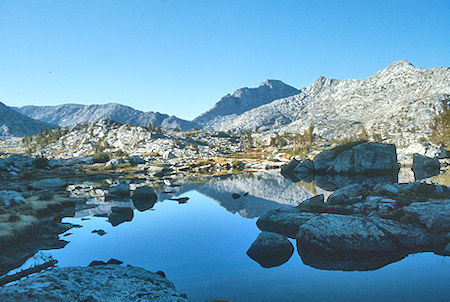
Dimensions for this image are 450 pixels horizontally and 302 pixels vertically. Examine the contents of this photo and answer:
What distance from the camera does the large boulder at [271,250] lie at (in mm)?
17156

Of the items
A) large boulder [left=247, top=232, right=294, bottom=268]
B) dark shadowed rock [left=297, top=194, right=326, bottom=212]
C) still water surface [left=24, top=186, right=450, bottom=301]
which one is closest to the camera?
still water surface [left=24, top=186, right=450, bottom=301]

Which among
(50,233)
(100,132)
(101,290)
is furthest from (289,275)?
(100,132)

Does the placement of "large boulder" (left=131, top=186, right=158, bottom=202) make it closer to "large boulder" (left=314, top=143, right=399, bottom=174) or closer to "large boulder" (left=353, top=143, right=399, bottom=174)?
"large boulder" (left=314, top=143, right=399, bottom=174)

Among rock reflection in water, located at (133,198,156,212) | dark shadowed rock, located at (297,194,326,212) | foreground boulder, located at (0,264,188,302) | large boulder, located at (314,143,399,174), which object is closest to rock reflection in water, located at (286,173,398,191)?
large boulder, located at (314,143,399,174)

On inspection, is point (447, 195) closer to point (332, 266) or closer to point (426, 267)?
point (426, 267)

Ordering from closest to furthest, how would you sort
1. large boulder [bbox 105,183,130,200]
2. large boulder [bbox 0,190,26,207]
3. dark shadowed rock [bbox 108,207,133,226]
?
large boulder [bbox 0,190,26,207] → dark shadowed rock [bbox 108,207,133,226] → large boulder [bbox 105,183,130,200]

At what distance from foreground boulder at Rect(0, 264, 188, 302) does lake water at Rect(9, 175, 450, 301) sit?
232 cm

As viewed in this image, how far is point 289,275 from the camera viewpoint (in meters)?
14.8

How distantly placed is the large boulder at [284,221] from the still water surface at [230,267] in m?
1.24

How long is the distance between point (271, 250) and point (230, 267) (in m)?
2.99

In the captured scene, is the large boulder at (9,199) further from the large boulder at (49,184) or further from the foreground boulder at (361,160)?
the foreground boulder at (361,160)

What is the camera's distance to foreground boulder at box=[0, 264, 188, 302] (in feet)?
28.0

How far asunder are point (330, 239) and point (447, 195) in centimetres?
1492

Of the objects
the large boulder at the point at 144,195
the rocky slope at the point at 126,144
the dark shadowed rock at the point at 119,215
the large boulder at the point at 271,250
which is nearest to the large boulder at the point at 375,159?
the large boulder at the point at 144,195
